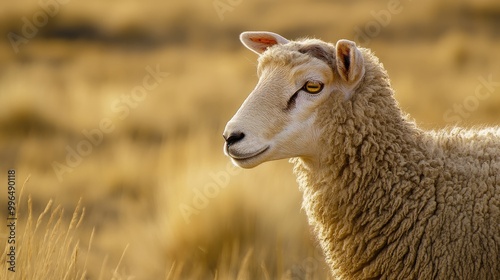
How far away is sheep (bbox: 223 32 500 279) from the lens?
3355mm

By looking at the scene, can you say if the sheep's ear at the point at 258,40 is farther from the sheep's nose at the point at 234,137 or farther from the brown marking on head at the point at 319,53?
the sheep's nose at the point at 234,137

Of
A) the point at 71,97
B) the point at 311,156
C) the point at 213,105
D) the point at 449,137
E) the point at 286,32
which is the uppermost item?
the point at 286,32

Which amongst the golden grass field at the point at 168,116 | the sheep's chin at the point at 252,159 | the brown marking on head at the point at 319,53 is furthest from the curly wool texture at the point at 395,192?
the golden grass field at the point at 168,116

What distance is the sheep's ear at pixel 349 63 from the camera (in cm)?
344

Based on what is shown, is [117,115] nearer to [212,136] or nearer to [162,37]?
[212,136]

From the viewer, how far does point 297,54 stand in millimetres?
3525

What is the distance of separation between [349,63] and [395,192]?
0.57 m

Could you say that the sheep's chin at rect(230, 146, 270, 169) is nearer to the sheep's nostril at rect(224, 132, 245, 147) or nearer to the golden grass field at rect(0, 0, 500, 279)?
the sheep's nostril at rect(224, 132, 245, 147)

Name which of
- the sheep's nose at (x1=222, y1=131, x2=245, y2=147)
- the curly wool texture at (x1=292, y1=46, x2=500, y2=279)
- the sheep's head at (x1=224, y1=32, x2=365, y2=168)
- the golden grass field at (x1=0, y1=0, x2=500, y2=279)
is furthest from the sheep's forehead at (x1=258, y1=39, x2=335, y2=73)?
the golden grass field at (x1=0, y1=0, x2=500, y2=279)

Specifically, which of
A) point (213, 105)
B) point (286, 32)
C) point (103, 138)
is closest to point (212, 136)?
point (103, 138)

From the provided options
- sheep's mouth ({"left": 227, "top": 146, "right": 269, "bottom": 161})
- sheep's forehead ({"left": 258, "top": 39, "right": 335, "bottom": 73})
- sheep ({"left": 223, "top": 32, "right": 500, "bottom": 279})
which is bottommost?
sheep's mouth ({"left": 227, "top": 146, "right": 269, "bottom": 161})

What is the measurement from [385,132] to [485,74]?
390 inches

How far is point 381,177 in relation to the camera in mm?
3490

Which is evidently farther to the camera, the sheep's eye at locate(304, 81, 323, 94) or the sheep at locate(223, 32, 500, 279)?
the sheep's eye at locate(304, 81, 323, 94)
